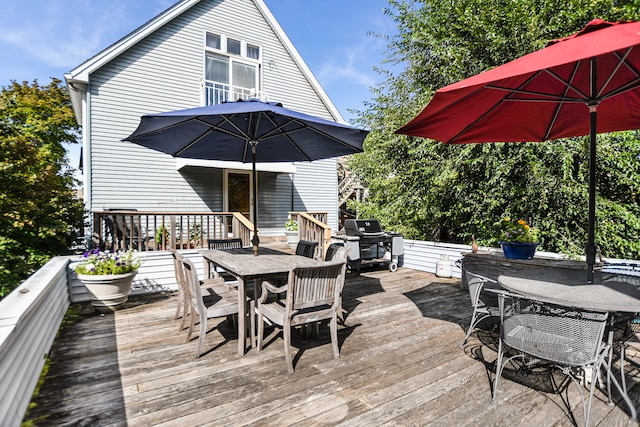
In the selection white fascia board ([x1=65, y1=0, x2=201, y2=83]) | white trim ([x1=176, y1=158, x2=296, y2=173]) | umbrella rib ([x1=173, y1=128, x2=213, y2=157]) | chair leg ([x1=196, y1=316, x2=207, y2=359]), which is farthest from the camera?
white trim ([x1=176, y1=158, x2=296, y2=173])

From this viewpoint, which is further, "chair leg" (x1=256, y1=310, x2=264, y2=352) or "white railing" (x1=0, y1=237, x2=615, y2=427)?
"chair leg" (x1=256, y1=310, x2=264, y2=352)

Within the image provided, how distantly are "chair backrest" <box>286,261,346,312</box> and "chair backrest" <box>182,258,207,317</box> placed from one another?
2.73 ft

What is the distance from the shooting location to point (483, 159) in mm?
7152

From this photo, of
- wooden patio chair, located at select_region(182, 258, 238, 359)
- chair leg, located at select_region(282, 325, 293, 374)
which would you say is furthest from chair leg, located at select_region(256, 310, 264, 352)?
chair leg, located at select_region(282, 325, 293, 374)

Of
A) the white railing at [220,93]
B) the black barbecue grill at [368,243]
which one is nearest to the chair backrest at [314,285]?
the black barbecue grill at [368,243]

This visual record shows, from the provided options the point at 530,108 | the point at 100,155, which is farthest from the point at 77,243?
the point at 530,108

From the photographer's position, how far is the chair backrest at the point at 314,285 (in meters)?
2.93

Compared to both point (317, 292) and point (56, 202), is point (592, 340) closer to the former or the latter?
point (317, 292)

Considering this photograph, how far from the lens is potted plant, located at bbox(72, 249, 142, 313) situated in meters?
4.45

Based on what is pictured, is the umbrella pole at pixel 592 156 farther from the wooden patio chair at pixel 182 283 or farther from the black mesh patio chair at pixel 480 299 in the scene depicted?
the wooden patio chair at pixel 182 283

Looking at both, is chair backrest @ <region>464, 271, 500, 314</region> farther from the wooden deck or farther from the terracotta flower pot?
the terracotta flower pot

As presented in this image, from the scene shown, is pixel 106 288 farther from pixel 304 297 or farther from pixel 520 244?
pixel 520 244

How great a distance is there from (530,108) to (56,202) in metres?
6.71

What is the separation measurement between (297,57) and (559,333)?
10.0 meters
